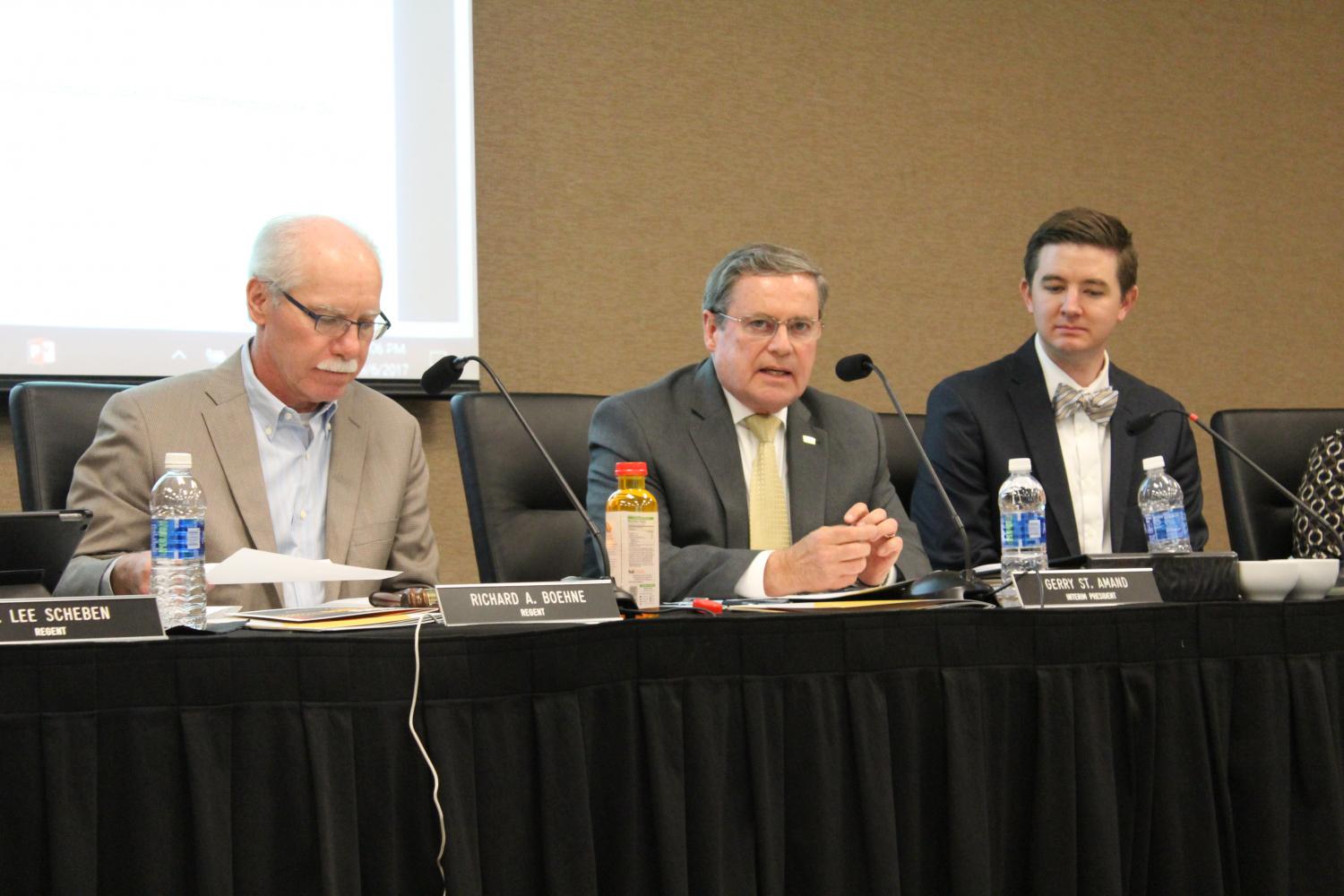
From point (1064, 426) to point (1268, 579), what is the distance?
1.04 metres

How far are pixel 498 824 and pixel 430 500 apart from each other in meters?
2.23

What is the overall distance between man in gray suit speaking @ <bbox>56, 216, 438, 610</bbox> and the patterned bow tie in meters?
1.37

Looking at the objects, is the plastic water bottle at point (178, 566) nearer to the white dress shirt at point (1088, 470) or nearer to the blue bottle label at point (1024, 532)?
the blue bottle label at point (1024, 532)

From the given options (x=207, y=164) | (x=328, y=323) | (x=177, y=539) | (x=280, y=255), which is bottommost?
(x=177, y=539)

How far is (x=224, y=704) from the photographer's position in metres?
1.21

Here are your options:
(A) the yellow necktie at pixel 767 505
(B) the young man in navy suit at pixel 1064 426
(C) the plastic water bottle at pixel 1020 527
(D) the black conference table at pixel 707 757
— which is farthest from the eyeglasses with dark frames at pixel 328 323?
(B) the young man in navy suit at pixel 1064 426

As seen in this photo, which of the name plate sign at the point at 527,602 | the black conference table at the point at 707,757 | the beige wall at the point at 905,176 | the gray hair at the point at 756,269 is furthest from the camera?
the beige wall at the point at 905,176

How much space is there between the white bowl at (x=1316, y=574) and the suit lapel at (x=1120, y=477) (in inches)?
33.3

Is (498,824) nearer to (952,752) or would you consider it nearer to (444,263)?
(952,752)

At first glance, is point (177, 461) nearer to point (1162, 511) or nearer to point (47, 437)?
point (47, 437)

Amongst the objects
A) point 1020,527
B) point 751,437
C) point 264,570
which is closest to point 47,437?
point 264,570

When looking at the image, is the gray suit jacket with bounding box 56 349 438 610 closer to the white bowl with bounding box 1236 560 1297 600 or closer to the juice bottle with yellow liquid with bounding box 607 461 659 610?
the juice bottle with yellow liquid with bounding box 607 461 659 610

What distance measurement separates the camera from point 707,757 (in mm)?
1380

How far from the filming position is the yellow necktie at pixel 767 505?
2.39 m
